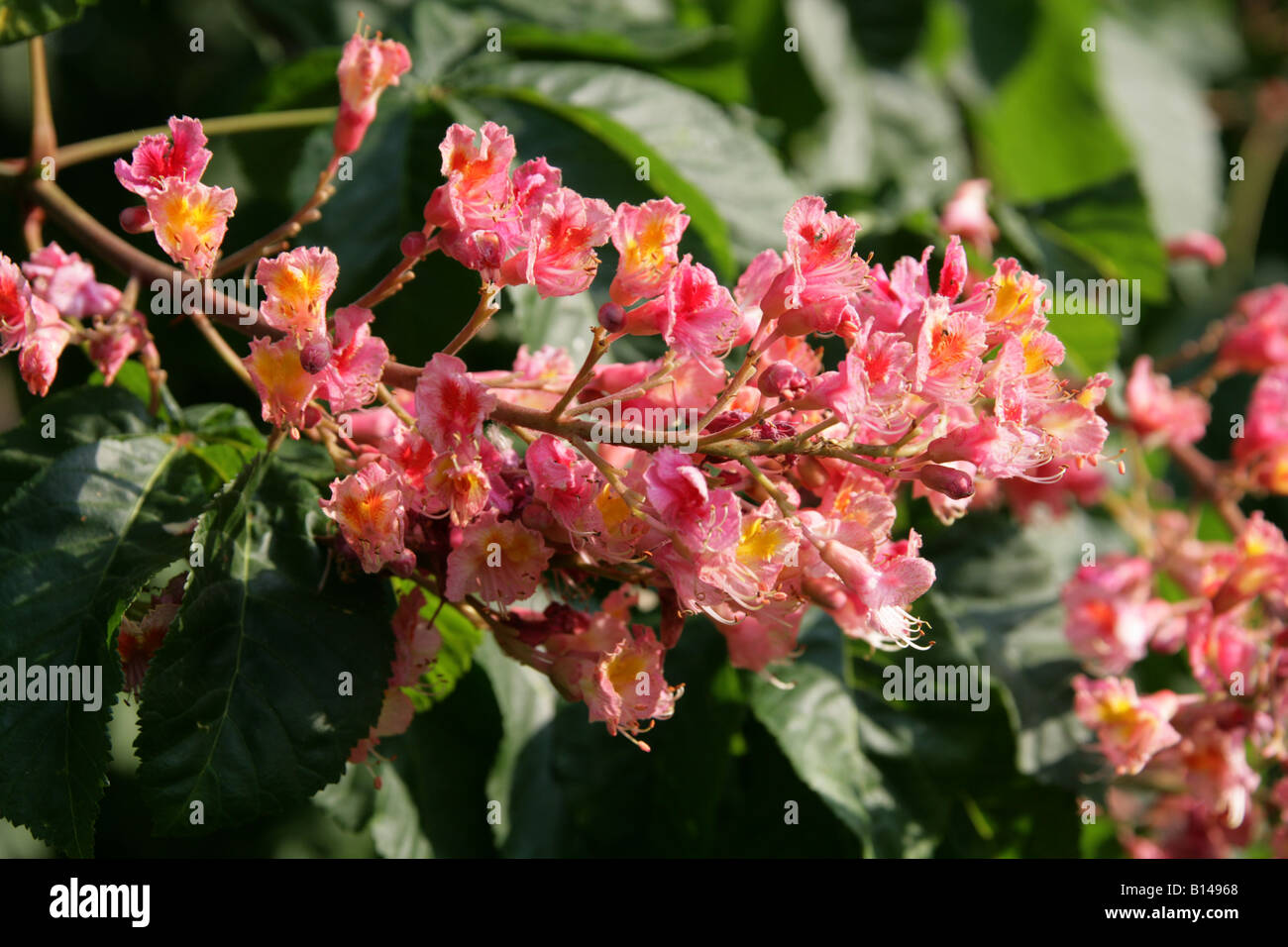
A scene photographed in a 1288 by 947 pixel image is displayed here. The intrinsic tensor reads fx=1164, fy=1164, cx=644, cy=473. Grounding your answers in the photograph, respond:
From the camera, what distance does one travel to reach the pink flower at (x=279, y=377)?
3.64ft

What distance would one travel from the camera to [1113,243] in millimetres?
2449

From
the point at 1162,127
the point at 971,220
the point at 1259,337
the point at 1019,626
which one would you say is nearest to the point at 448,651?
the point at 1019,626

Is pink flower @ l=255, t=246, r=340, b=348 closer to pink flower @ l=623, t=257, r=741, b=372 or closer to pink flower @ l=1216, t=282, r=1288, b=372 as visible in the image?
pink flower @ l=623, t=257, r=741, b=372

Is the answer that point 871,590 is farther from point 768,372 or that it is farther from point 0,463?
point 0,463

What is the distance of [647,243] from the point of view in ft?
3.76

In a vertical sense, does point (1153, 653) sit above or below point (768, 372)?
below

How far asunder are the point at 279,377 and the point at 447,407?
171mm

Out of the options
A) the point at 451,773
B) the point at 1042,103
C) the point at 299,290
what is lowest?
the point at 451,773

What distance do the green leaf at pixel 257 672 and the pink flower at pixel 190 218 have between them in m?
0.24

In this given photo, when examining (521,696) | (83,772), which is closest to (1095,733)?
(521,696)

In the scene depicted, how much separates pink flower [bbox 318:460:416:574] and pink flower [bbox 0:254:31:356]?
368 mm

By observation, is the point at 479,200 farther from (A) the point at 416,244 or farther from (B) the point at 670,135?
(B) the point at 670,135

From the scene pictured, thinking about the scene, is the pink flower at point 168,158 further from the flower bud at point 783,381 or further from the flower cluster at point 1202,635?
the flower cluster at point 1202,635
